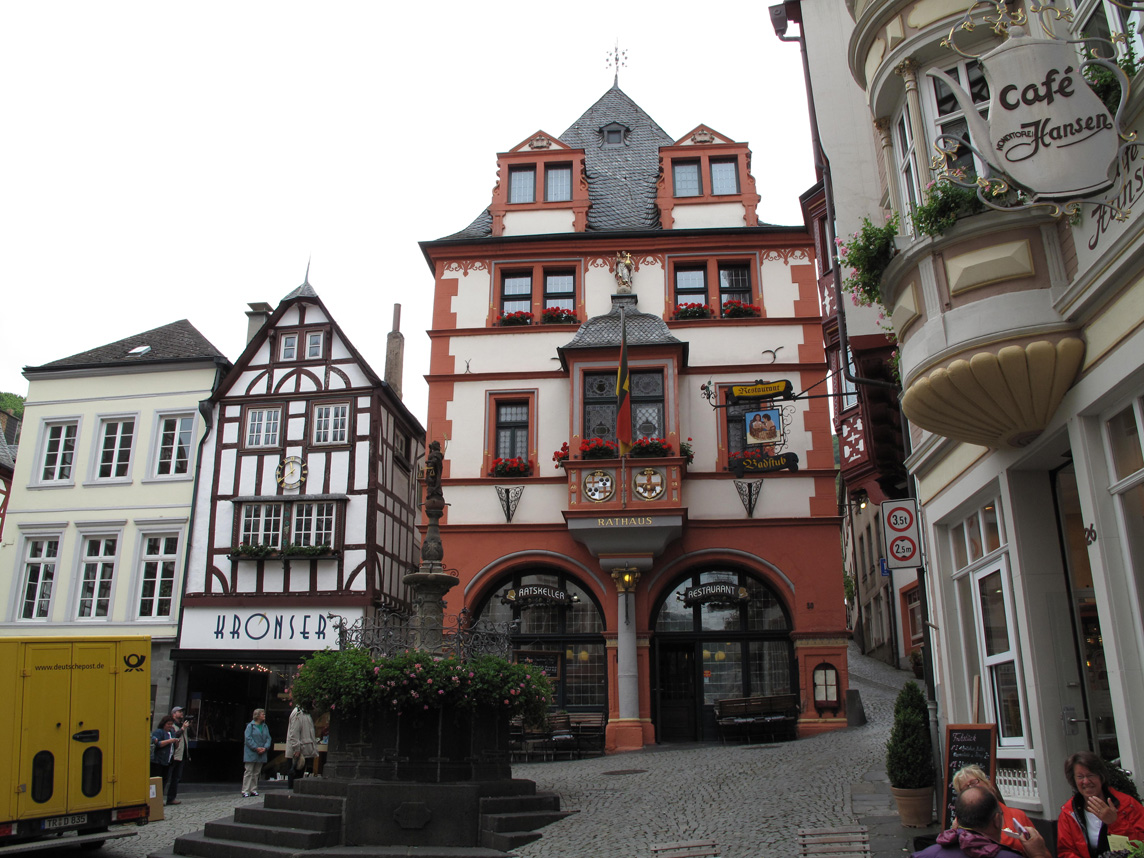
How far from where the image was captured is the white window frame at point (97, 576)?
25250 mm

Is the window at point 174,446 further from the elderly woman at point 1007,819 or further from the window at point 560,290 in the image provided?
the elderly woman at point 1007,819

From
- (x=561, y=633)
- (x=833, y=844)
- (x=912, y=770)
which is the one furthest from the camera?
(x=561, y=633)

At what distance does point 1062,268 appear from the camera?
798cm

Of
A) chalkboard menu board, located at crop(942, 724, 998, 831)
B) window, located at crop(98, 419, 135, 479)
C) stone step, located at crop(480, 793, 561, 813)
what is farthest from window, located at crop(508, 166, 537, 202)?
chalkboard menu board, located at crop(942, 724, 998, 831)

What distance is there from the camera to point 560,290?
2491 centimetres

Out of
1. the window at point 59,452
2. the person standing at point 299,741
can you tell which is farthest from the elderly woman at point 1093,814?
the window at point 59,452

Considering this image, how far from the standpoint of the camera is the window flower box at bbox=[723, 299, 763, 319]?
2392 cm

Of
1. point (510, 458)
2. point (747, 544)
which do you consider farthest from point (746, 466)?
point (510, 458)

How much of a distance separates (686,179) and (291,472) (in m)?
13.0

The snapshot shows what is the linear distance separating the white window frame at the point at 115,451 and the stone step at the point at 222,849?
16208mm

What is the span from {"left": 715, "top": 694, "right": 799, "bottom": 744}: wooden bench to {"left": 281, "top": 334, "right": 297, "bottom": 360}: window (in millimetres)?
14757

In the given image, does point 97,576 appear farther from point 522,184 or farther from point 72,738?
point 72,738

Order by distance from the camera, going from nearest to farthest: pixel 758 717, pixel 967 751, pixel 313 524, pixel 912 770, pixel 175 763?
1. pixel 967 751
2. pixel 912 770
3. pixel 175 763
4. pixel 758 717
5. pixel 313 524

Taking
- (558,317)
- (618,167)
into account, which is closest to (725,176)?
(618,167)
